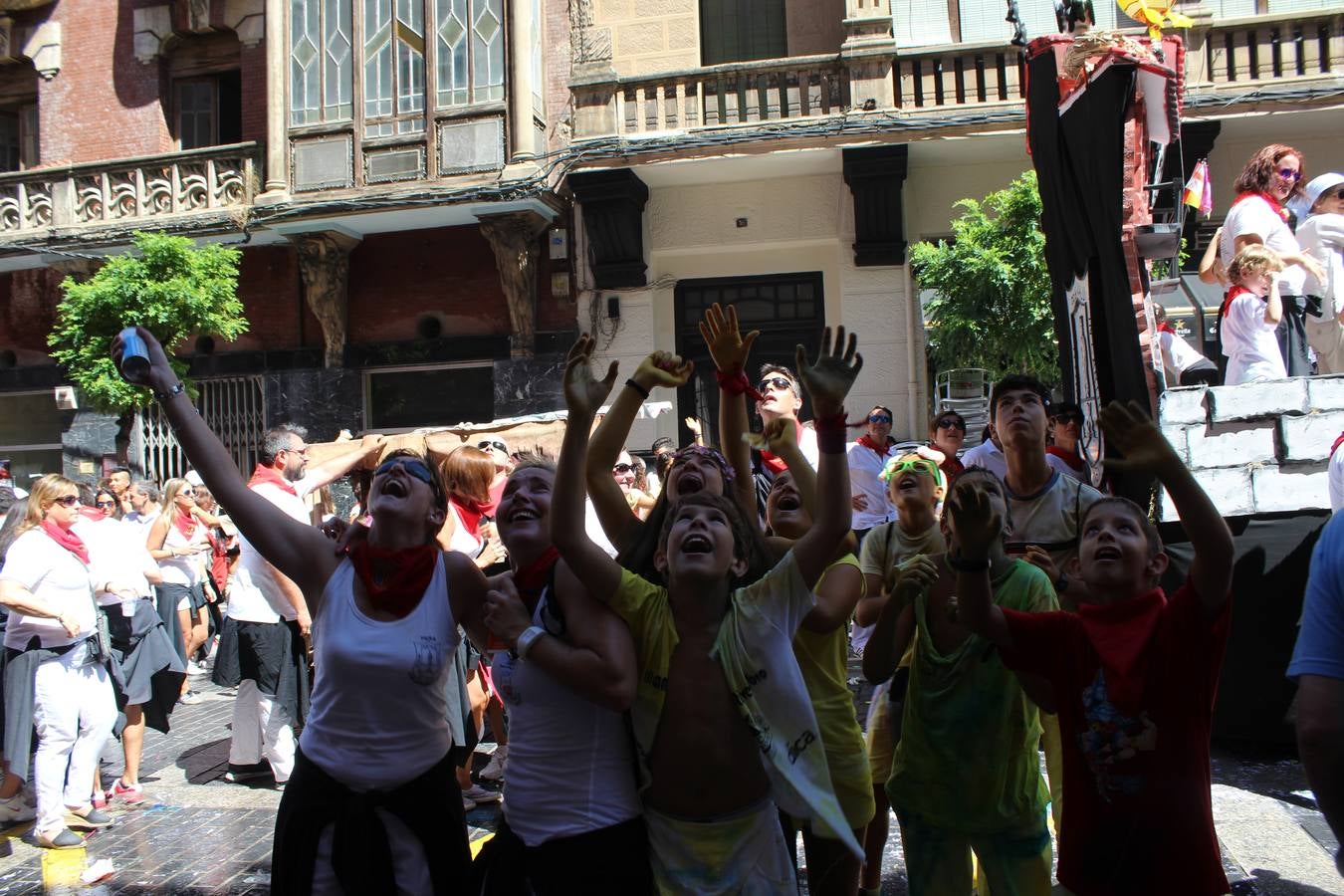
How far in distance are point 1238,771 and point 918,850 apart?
10.7 ft

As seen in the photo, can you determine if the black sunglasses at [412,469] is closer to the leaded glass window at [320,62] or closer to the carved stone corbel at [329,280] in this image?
the carved stone corbel at [329,280]

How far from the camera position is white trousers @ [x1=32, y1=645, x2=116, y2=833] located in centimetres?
518

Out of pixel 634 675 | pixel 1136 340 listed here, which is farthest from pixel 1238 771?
pixel 634 675

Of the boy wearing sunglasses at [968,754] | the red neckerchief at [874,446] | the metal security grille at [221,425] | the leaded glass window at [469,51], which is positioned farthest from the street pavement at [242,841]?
the leaded glass window at [469,51]

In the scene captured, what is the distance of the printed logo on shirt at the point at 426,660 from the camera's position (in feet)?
9.33

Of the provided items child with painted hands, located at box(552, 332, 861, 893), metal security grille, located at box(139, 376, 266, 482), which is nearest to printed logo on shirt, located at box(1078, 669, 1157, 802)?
child with painted hands, located at box(552, 332, 861, 893)

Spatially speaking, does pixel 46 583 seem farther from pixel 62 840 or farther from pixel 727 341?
pixel 727 341

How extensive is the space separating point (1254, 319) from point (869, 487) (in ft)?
8.44

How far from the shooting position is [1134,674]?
2682 mm

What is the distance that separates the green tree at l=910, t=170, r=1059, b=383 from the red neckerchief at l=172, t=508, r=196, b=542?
7660 millimetres

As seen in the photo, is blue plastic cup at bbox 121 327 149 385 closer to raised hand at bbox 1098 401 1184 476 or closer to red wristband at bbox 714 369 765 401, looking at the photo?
red wristband at bbox 714 369 765 401

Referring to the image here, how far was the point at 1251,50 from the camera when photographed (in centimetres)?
1213

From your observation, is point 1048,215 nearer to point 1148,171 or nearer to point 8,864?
point 1148,171

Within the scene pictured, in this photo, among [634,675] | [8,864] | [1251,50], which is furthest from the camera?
[1251,50]
